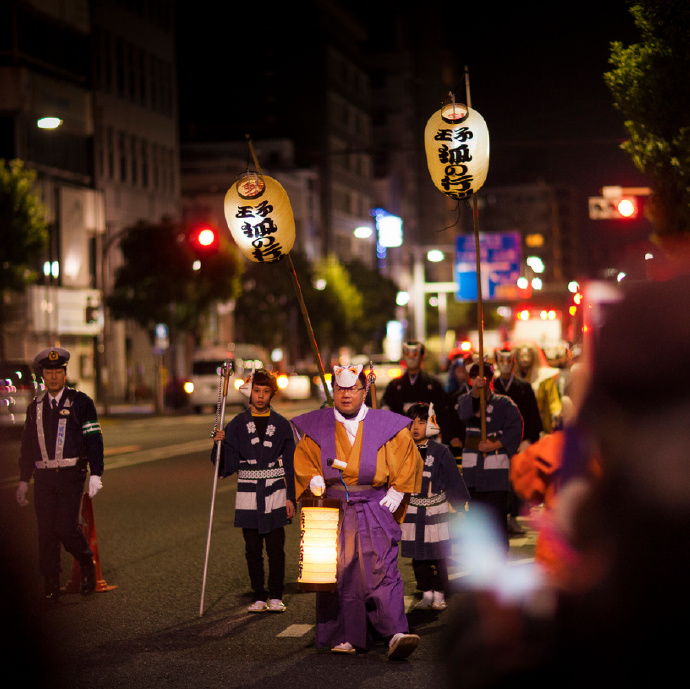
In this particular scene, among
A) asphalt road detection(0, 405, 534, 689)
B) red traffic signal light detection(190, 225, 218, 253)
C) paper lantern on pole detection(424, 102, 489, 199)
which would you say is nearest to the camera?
asphalt road detection(0, 405, 534, 689)

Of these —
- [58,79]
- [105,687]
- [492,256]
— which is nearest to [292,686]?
[105,687]

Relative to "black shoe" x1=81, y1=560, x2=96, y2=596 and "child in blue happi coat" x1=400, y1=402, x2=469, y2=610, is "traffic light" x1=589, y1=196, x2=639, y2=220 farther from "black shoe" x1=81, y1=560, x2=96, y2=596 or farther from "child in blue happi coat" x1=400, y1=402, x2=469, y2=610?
"black shoe" x1=81, y1=560, x2=96, y2=596

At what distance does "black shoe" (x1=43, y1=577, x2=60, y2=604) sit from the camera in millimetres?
8898

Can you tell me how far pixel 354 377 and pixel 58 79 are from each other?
143ft

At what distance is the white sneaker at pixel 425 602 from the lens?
28.0 feet

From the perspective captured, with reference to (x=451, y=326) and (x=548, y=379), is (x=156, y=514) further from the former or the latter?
(x=451, y=326)

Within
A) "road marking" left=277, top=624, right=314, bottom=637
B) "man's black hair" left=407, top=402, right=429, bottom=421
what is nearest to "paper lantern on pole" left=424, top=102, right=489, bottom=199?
"man's black hair" left=407, top=402, right=429, bottom=421

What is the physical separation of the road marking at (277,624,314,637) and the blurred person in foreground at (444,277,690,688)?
5108 millimetres

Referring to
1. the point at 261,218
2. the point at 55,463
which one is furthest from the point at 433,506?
the point at 261,218

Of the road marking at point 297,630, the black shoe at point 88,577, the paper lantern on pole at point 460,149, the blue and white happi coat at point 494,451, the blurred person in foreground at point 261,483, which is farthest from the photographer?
the paper lantern on pole at point 460,149

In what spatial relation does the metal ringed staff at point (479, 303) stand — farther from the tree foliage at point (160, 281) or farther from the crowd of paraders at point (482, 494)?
the tree foliage at point (160, 281)

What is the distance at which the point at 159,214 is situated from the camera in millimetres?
56656

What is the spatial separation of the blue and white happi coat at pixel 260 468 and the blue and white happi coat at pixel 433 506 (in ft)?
2.97

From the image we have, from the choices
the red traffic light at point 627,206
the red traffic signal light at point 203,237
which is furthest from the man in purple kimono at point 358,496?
the red traffic signal light at point 203,237
